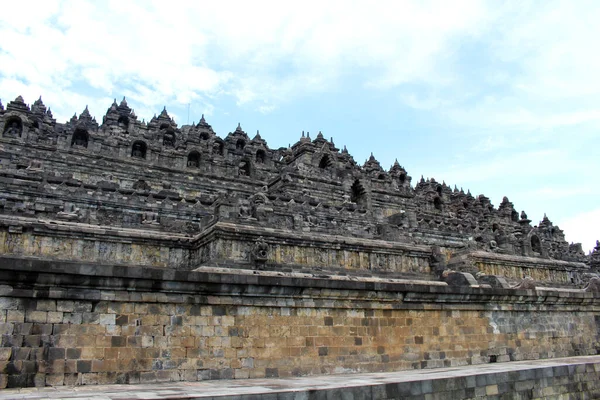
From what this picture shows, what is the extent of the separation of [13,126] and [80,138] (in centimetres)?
434

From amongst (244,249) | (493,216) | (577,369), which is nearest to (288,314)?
(577,369)

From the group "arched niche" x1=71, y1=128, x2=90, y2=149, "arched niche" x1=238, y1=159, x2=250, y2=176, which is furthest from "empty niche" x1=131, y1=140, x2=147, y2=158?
"arched niche" x1=238, y1=159, x2=250, y2=176

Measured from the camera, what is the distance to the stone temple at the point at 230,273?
8688 millimetres

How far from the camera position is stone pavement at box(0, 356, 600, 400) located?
714 cm

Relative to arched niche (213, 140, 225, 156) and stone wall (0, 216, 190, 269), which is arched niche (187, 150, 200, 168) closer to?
arched niche (213, 140, 225, 156)

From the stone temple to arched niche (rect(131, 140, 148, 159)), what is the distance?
0.28 ft

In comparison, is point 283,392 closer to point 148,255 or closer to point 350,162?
point 148,255

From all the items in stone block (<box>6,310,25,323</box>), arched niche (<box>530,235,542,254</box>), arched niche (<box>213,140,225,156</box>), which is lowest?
stone block (<box>6,310,25,323</box>)

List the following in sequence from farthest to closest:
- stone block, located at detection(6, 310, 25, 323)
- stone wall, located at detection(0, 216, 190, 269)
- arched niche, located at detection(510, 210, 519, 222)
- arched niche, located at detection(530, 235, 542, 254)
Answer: arched niche, located at detection(510, 210, 519, 222) → arched niche, located at detection(530, 235, 542, 254) → stone wall, located at detection(0, 216, 190, 269) → stone block, located at detection(6, 310, 25, 323)

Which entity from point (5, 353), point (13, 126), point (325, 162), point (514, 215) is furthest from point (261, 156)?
point (5, 353)

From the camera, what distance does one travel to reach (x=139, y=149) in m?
37.2

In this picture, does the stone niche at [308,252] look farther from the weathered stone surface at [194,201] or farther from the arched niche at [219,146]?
the arched niche at [219,146]

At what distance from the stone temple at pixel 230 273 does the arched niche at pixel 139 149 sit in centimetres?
8

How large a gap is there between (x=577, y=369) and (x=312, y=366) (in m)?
6.65
